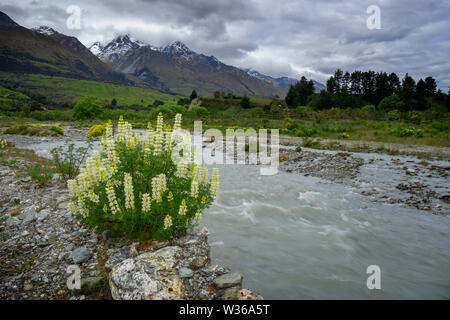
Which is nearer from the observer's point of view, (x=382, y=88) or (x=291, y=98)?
(x=382, y=88)

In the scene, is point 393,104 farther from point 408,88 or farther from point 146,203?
point 146,203

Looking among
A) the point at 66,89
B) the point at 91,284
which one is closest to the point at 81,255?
the point at 91,284

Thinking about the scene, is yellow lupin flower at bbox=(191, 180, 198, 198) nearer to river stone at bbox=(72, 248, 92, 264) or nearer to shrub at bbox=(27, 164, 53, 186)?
river stone at bbox=(72, 248, 92, 264)

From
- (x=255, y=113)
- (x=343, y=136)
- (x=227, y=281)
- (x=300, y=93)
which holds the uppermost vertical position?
(x=300, y=93)

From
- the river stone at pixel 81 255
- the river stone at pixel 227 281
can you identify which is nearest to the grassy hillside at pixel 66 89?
the river stone at pixel 81 255

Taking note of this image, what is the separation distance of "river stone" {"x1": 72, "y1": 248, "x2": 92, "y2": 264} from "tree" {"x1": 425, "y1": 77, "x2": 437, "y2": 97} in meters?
94.4

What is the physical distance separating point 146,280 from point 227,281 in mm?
1383

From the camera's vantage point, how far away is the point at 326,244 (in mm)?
7020

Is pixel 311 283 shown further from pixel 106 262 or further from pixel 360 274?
pixel 106 262

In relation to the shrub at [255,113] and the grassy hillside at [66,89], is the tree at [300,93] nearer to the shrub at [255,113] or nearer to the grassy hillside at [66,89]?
the shrub at [255,113]

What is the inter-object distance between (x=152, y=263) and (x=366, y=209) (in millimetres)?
8944

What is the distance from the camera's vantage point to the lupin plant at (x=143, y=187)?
4.66 m

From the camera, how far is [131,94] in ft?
632

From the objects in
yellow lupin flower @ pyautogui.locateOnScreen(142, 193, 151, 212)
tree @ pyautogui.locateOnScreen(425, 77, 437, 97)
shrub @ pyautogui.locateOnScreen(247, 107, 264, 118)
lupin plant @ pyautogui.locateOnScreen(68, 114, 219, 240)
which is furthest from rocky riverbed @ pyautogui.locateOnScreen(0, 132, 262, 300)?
tree @ pyautogui.locateOnScreen(425, 77, 437, 97)
